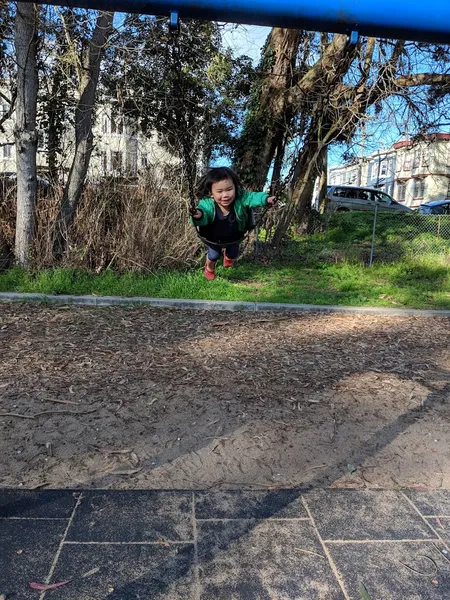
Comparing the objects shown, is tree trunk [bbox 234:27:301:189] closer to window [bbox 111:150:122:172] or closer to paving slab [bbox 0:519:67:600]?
window [bbox 111:150:122:172]

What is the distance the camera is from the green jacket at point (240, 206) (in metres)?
3.82

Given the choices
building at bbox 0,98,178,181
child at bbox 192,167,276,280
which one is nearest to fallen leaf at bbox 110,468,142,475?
child at bbox 192,167,276,280

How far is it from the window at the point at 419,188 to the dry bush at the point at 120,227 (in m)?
43.3

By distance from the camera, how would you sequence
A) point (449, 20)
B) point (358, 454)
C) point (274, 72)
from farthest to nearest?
point (274, 72)
point (358, 454)
point (449, 20)

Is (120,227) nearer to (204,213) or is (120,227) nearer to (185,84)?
(185,84)

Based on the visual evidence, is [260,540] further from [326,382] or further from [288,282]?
[288,282]

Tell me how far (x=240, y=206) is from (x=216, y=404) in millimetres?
1779

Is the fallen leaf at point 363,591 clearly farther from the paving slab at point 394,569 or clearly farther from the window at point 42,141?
the window at point 42,141

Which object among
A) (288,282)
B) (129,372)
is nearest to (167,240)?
(288,282)

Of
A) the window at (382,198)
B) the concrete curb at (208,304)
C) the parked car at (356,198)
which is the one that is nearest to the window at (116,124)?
the concrete curb at (208,304)

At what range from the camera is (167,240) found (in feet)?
30.4

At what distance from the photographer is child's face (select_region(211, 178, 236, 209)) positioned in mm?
3779

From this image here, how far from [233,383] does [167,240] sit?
5005 mm

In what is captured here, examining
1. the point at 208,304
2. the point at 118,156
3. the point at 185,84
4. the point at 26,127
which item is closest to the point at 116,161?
the point at 118,156
